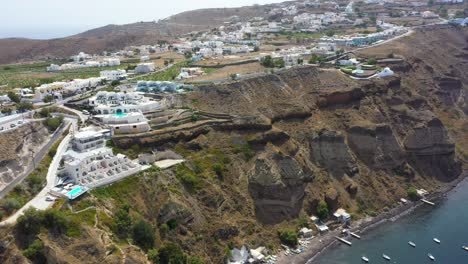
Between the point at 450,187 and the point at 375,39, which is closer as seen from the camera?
the point at 450,187

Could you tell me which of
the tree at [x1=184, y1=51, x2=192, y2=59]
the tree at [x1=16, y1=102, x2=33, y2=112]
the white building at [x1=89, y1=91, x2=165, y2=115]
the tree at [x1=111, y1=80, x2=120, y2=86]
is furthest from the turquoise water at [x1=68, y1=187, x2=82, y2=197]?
the tree at [x1=184, y1=51, x2=192, y2=59]

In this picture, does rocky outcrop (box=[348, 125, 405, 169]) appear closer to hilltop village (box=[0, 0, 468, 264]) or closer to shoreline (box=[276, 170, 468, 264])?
hilltop village (box=[0, 0, 468, 264])

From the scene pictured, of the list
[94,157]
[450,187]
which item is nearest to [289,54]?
[450,187]

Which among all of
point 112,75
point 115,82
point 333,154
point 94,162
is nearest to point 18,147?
point 94,162

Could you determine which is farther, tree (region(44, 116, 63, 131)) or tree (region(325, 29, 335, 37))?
tree (region(325, 29, 335, 37))

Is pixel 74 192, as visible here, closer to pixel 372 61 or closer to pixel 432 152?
pixel 432 152

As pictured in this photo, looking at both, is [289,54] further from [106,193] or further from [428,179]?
[106,193]
